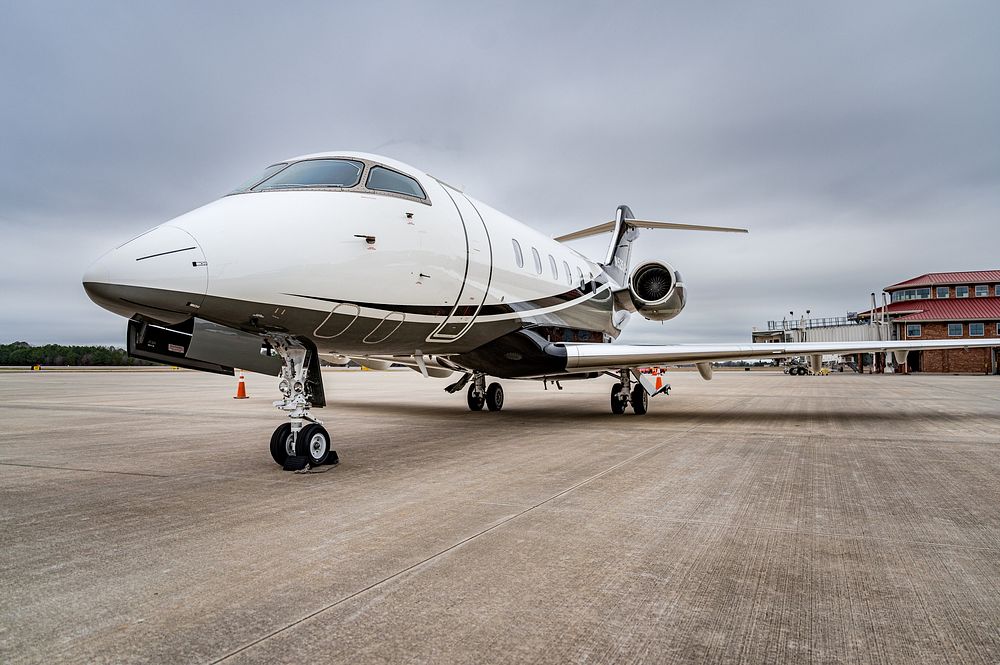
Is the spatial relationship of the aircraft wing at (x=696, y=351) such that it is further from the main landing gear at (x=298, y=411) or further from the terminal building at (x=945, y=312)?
the terminal building at (x=945, y=312)

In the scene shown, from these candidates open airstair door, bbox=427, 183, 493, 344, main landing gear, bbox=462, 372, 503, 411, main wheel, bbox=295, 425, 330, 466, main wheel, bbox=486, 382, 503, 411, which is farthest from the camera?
main wheel, bbox=486, 382, 503, 411

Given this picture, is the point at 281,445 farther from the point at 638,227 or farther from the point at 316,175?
the point at 638,227

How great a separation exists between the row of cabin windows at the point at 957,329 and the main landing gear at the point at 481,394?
5627cm

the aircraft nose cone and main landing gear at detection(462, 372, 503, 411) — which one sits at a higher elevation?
the aircraft nose cone

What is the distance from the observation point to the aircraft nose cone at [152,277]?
4.55 m

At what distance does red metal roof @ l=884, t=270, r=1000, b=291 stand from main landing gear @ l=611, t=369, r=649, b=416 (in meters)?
59.4

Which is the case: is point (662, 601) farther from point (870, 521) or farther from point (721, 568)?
point (870, 521)

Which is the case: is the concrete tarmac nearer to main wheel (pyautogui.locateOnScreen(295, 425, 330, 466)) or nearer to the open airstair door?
main wheel (pyautogui.locateOnScreen(295, 425, 330, 466))

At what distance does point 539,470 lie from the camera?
581 centimetres

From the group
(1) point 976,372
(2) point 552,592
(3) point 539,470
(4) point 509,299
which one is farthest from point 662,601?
(1) point 976,372

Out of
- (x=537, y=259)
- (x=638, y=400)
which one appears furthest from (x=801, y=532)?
(x=638, y=400)

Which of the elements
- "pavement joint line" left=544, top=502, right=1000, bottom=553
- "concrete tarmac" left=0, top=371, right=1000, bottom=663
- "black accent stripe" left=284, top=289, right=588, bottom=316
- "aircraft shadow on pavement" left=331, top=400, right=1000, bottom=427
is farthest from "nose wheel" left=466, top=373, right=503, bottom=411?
"pavement joint line" left=544, top=502, right=1000, bottom=553

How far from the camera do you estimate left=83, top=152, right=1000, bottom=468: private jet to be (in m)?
4.79

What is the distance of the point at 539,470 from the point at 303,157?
13.2 ft
